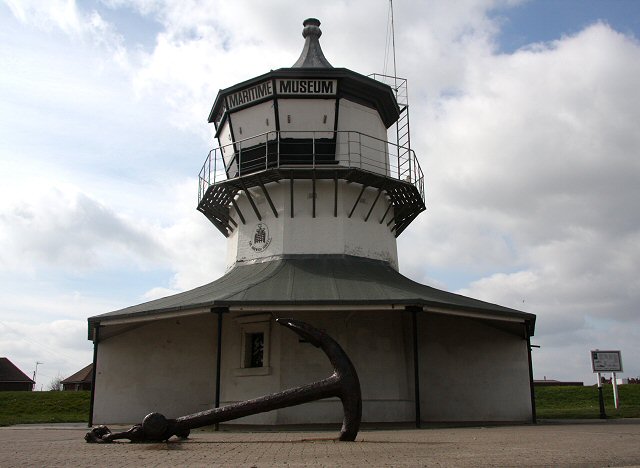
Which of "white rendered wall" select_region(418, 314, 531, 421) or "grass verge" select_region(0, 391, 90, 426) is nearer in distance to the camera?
"white rendered wall" select_region(418, 314, 531, 421)

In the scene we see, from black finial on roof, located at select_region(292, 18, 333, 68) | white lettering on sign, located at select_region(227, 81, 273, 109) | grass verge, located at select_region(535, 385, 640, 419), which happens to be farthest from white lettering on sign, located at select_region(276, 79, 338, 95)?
grass verge, located at select_region(535, 385, 640, 419)

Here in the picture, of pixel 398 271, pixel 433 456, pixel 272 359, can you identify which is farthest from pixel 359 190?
pixel 433 456

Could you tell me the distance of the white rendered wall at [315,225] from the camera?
1895 centimetres

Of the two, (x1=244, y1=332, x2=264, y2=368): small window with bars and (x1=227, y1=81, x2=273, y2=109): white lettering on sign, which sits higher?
(x1=227, y1=81, x2=273, y2=109): white lettering on sign

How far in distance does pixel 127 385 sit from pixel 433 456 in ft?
44.7

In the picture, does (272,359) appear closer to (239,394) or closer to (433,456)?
(239,394)

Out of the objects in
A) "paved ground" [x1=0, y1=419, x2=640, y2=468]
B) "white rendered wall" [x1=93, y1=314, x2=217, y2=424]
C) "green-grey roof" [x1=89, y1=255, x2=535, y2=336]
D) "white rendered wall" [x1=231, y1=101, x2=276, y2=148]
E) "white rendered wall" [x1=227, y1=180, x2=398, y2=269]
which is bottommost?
"paved ground" [x1=0, y1=419, x2=640, y2=468]

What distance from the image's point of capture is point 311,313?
17281 millimetres

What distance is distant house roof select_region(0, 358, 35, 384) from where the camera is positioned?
1892 inches

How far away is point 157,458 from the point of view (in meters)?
7.51

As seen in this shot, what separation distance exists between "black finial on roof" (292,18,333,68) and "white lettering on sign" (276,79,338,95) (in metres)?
1.22

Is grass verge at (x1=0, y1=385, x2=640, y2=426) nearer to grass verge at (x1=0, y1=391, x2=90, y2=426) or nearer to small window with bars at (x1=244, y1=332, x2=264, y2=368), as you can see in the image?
grass verge at (x1=0, y1=391, x2=90, y2=426)

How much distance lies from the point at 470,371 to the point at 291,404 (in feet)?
36.5

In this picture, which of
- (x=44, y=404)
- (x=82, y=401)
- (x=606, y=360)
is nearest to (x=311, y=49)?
(x=606, y=360)
